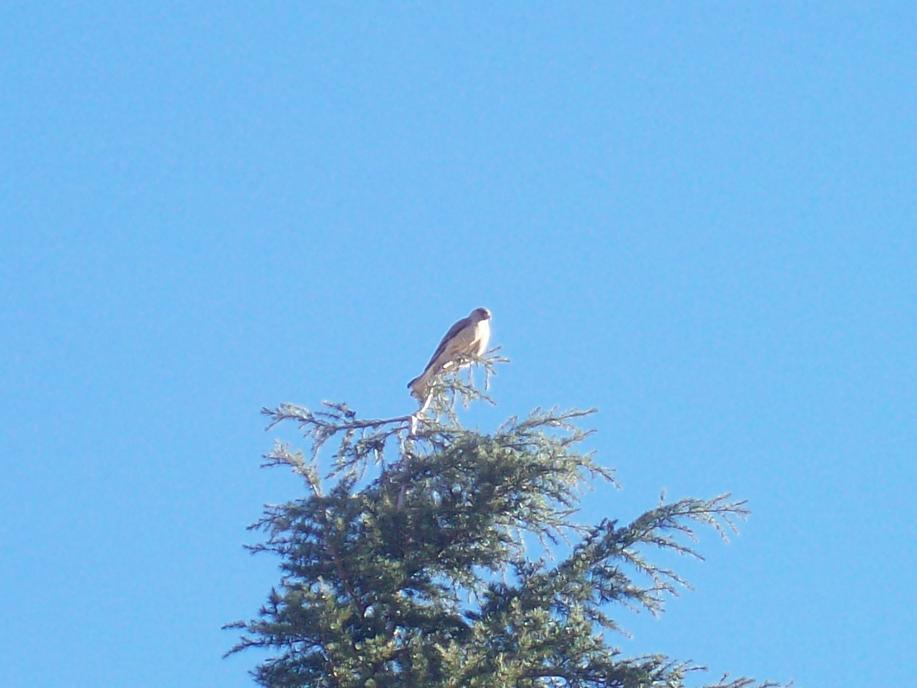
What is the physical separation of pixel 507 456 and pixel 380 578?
1.25m

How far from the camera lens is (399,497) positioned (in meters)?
12.2

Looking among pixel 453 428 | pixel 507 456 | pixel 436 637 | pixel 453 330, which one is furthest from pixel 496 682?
pixel 453 330

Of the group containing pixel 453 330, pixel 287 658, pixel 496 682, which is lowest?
pixel 496 682

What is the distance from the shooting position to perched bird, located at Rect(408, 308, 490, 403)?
14.5m

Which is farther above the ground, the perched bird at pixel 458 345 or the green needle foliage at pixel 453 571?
the perched bird at pixel 458 345

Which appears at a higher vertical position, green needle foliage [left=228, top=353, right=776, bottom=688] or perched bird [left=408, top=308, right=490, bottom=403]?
perched bird [left=408, top=308, right=490, bottom=403]

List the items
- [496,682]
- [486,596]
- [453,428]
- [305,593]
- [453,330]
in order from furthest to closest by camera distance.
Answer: [453,330], [453,428], [486,596], [305,593], [496,682]

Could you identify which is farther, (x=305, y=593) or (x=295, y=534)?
(x=295, y=534)

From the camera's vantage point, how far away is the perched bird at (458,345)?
14461 mm

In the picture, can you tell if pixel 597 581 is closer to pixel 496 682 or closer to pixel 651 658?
pixel 651 658

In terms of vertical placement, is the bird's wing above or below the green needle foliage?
above

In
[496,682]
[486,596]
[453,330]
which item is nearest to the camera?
[496,682]

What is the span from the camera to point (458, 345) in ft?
50.7

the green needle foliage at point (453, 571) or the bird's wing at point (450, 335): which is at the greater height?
the bird's wing at point (450, 335)
